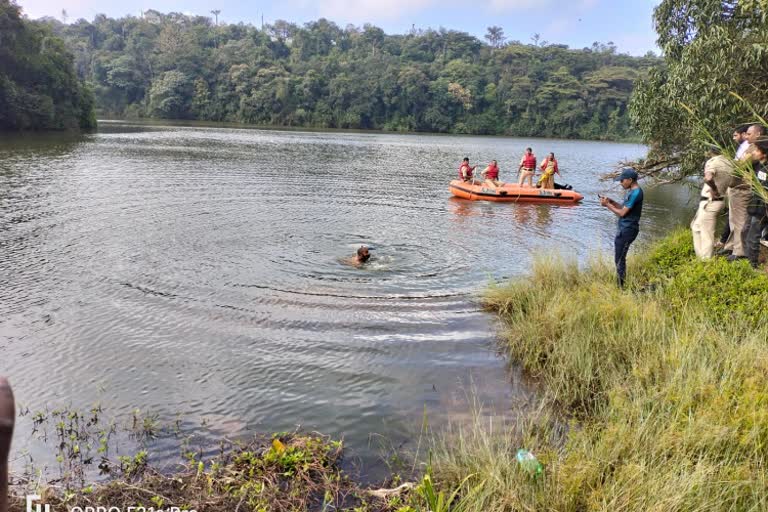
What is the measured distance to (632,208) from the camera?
7918mm

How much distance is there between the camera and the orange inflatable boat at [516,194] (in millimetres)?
19156

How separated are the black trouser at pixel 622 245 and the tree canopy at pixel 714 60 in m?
2.22

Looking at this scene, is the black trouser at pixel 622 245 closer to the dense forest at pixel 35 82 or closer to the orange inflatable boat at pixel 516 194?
the orange inflatable boat at pixel 516 194

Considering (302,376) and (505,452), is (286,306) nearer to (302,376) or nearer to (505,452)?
(302,376)

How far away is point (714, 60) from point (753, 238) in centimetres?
486

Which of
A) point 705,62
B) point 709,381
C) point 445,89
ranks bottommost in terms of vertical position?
point 709,381

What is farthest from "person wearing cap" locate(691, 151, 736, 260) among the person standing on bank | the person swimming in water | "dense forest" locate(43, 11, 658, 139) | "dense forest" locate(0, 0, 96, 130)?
"dense forest" locate(43, 11, 658, 139)

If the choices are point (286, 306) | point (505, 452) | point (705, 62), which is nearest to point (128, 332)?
point (286, 306)

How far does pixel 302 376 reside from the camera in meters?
6.44

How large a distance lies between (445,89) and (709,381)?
79.7 metres

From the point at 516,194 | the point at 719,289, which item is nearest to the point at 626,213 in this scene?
the point at 719,289

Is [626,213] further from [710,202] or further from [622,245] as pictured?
[710,202]

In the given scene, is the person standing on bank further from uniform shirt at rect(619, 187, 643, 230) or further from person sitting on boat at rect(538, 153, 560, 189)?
person sitting on boat at rect(538, 153, 560, 189)

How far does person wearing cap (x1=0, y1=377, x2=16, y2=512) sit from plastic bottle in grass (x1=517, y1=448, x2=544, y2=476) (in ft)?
11.3
